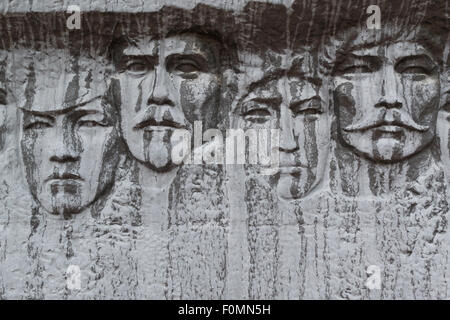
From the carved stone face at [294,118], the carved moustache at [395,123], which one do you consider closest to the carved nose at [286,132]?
the carved stone face at [294,118]

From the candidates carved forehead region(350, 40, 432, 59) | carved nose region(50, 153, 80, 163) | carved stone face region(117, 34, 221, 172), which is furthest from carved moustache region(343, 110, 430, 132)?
carved nose region(50, 153, 80, 163)

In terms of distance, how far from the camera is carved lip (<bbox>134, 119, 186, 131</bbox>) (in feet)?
5.01

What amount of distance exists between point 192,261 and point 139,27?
43 centimetres

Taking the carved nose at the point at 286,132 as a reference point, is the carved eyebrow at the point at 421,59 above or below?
above

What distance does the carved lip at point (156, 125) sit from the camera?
60.1 inches

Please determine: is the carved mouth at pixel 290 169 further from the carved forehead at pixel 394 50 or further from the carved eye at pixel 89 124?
the carved eye at pixel 89 124

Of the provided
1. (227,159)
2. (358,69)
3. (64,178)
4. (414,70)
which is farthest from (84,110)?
(414,70)

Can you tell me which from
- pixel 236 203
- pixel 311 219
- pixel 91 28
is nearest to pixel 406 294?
pixel 311 219

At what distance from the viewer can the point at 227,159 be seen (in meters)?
1.54

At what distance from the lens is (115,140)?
156 centimetres

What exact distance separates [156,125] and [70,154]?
16cm

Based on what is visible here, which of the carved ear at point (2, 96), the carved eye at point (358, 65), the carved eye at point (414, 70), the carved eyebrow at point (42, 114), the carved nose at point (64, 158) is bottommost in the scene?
the carved nose at point (64, 158)

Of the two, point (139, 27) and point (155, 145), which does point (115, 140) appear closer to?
point (155, 145)

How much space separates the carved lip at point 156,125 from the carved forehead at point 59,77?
97mm
